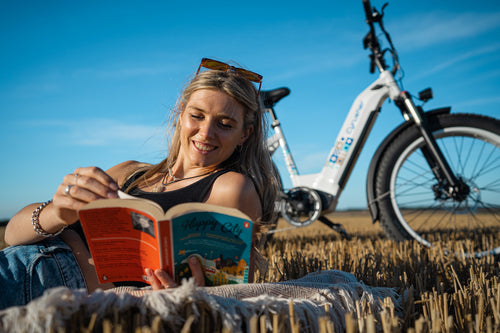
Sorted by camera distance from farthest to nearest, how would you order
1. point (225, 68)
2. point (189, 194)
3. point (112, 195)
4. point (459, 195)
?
point (459, 195), point (225, 68), point (189, 194), point (112, 195)

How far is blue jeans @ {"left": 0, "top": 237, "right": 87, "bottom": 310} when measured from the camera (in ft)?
3.27

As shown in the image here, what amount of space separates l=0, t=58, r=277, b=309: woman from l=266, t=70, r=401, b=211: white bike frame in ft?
5.48

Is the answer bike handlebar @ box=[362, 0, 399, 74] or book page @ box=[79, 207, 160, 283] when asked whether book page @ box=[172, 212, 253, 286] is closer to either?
book page @ box=[79, 207, 160, 283]

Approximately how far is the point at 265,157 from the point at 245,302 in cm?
85

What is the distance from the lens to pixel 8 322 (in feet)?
2.12

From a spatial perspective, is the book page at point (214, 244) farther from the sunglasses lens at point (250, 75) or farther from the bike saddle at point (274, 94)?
the bike saddle at point (274, 94)

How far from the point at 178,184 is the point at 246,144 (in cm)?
40

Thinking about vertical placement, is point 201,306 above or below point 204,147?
below

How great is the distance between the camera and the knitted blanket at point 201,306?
26.0 inches

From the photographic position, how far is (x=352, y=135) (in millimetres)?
3137

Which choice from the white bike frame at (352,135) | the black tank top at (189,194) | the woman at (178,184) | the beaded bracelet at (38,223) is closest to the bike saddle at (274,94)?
the white bike frame at (352,135)

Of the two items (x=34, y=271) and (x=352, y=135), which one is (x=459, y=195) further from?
(x=34, y=271)

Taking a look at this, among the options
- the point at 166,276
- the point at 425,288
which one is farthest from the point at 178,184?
the point at 425,288

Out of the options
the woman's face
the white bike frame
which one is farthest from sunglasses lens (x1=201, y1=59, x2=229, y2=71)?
the white bike frame
